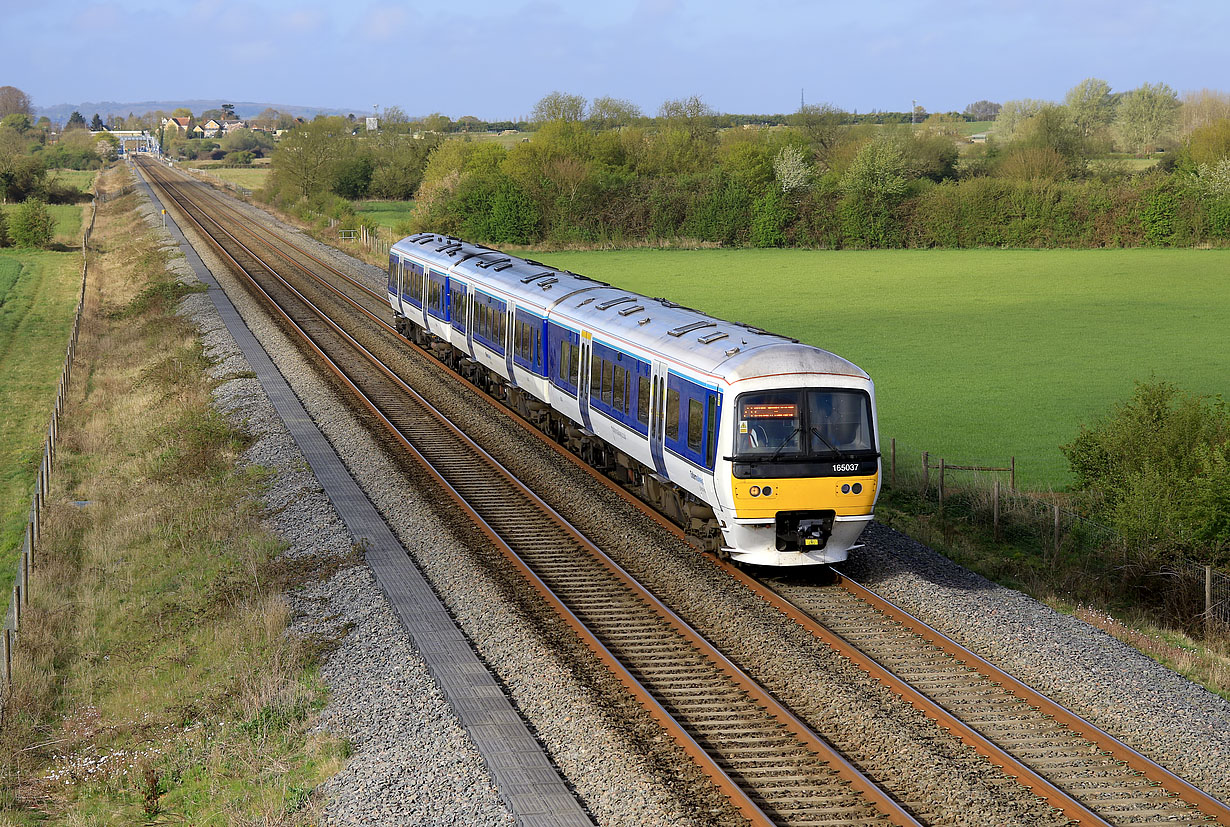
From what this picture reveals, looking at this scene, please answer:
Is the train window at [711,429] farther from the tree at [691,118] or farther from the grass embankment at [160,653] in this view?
the tree at [691,118]

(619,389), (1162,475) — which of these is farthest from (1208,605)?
(619,389)

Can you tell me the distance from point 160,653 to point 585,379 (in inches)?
323

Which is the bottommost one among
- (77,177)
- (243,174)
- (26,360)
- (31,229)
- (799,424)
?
(26,360)

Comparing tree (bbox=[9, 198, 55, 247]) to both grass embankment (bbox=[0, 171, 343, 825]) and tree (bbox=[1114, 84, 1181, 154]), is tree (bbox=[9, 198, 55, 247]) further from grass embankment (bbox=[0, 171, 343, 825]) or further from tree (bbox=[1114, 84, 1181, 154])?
tree (bbox=[1114, 84, 1181, 154])

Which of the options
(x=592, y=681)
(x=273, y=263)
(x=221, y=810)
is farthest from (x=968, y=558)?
(x=273, y=263)

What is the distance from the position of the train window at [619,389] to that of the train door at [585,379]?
1391 millimetres

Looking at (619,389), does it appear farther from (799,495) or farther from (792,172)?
(792,172)

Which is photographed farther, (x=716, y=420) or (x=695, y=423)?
(x=695, y=423)

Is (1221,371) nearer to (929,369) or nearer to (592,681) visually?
(929,369)

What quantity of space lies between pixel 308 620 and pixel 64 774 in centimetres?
324

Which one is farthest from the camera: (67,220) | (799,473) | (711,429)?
(67,220)

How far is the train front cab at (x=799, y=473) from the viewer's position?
14484mm

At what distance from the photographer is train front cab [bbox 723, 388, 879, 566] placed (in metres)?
14.5

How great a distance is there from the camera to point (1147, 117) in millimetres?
142500
